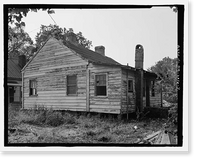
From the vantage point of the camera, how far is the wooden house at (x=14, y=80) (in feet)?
45.3

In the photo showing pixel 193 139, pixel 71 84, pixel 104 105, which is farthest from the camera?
pixel 71 84

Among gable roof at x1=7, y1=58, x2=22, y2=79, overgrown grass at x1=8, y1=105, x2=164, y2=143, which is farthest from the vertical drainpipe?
gable roof at x1=7, y1=58, x2=22, y2=79

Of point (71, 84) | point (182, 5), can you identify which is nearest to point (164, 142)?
point (182, 5)

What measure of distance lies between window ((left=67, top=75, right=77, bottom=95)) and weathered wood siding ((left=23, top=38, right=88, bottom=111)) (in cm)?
A: 23

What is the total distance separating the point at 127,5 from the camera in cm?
404

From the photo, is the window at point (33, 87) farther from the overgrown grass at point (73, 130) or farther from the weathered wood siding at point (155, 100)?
the weathered wood siding at point (155, 100)

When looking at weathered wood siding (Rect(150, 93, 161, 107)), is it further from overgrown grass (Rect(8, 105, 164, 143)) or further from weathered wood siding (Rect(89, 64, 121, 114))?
overgrown grass (Rect(8, 105, 164, 143))

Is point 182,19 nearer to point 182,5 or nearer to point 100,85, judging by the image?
point 182,5

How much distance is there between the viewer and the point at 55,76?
11.3 m

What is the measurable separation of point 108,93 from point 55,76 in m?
3.67

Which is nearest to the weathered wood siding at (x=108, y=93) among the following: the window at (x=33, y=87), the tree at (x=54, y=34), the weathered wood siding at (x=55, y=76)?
the weathered wood siding at (x=55, y=76)

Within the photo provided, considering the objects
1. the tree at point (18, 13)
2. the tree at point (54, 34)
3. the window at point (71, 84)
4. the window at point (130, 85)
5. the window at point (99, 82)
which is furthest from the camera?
the tree at point (54, 34)

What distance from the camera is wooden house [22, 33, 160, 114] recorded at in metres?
9.44

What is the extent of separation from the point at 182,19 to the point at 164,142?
2.76 meters
